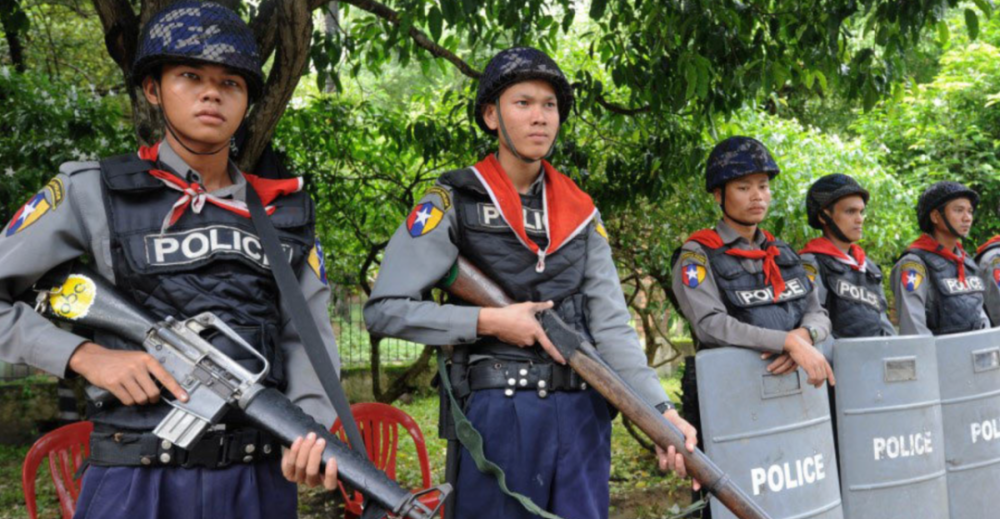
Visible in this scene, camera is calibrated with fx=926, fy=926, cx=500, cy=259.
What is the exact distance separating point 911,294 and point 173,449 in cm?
486

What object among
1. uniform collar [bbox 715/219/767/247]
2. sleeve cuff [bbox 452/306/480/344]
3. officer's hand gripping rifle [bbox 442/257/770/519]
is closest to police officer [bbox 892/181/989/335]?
uniform collar [bbox 715/219/767/247]

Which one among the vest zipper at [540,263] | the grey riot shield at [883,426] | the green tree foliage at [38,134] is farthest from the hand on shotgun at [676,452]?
the green tree foliage at [38,134]

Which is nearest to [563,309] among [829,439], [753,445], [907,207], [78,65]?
[753,445]

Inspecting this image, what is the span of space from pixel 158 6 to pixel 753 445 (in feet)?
9.59

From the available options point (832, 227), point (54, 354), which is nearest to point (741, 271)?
point (832, 227)

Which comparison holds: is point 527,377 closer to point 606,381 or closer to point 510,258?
point 606,381

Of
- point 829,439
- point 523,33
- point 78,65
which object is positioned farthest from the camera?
point 78,65

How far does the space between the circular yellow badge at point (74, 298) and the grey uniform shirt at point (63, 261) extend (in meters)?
0.05

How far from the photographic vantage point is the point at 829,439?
4191 millimetres

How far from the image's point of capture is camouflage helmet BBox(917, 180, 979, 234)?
6.04 metres

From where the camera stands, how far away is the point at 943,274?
5965mm

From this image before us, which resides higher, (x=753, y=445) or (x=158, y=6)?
(x=158, y=6)

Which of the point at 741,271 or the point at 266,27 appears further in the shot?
the point at 741,271

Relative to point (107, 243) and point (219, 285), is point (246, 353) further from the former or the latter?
point (107, 243)
